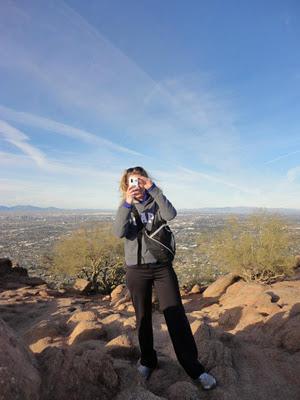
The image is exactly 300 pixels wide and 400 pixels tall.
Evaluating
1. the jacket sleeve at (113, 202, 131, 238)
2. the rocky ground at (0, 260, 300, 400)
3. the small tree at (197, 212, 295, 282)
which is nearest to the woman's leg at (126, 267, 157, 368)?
the rocky ground at (0, 260, 300, 400)

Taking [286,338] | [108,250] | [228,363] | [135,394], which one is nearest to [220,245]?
[108,250]

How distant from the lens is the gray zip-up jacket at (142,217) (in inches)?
163

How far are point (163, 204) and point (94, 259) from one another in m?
23.3

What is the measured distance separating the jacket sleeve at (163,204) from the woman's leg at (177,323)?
635 mm

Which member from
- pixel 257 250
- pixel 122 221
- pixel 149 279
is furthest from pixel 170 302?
pixel 257 250

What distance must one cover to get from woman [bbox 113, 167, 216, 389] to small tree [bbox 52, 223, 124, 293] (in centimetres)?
2230

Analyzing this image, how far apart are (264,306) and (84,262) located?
19.1 m

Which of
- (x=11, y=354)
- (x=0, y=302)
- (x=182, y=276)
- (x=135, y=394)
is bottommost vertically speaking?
(x=182, y=276)

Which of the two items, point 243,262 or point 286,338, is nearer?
point 286,338

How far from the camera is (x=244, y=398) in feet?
13.8

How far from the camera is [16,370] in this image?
317 centimetres

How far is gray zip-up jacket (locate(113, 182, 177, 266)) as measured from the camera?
4145 mm

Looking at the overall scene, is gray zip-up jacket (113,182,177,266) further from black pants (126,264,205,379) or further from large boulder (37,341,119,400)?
large boulder (37,341,119,400)

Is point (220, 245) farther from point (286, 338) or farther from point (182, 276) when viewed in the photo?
point (286, 338)
